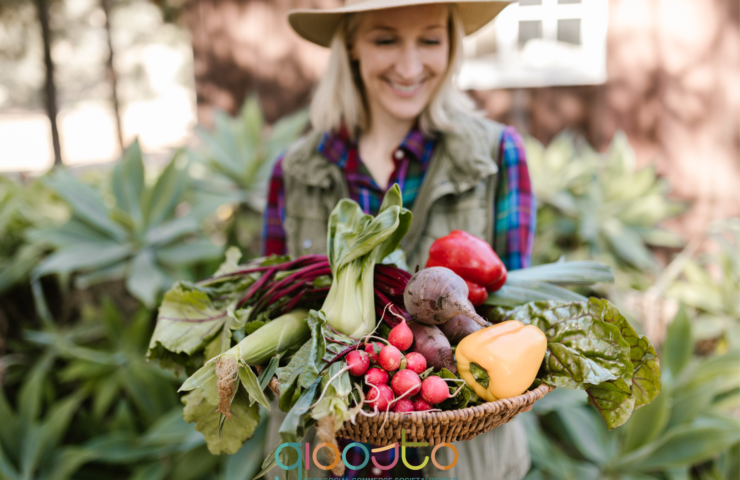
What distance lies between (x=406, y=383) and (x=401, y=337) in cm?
9

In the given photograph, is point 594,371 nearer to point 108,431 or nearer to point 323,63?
point 108,431

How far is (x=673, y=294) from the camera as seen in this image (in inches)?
126

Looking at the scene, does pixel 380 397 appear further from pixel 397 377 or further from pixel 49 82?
pixel 49 82

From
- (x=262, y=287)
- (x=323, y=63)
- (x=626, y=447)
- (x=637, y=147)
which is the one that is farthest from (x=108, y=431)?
(x=637, y=147)

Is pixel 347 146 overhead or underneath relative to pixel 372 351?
overhead

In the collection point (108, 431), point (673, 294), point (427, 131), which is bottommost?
point (108, 431)

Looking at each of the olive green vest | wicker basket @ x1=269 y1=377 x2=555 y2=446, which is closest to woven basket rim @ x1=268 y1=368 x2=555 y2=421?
wicker basket @ x1=269 y1=377 x2=555 y2=446

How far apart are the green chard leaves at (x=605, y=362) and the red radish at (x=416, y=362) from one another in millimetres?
251

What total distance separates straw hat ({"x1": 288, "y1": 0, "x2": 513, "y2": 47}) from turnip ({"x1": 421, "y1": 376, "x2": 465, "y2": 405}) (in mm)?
965

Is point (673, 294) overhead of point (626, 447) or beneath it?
overhead

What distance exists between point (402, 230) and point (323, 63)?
3646 mm

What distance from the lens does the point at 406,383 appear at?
2.88 ft

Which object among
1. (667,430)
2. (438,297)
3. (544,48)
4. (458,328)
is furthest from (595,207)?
(438,297)

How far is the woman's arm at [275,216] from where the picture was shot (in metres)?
1.80
